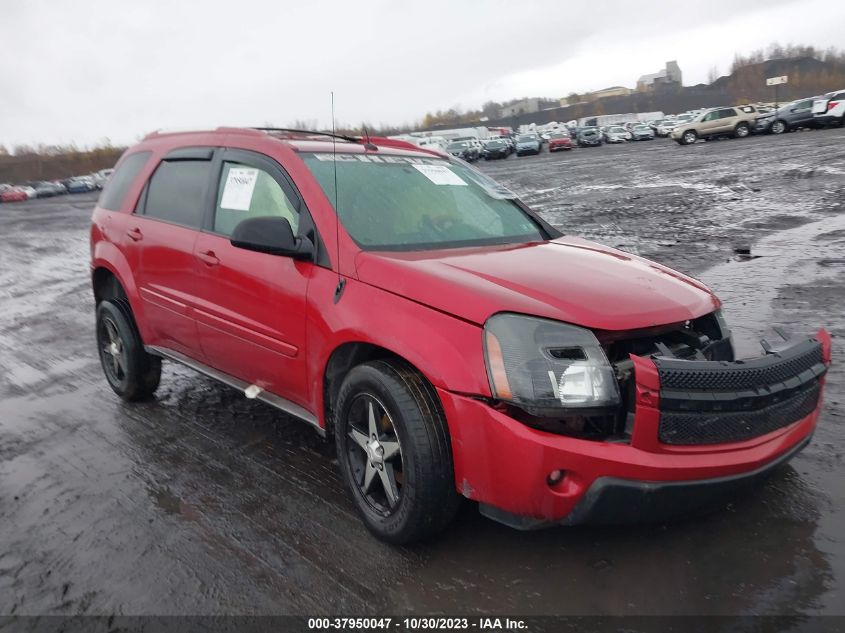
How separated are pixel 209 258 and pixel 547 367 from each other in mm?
2191

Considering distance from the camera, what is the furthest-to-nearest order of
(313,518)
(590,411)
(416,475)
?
(313,518), (416,475), (590,411)

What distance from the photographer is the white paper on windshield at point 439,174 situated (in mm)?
3958

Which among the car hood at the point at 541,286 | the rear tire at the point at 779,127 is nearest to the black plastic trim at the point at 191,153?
the car hood at the point at 541,286

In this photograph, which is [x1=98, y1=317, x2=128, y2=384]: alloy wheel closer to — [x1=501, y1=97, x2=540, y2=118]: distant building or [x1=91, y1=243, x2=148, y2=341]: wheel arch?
[x1=91, y1=243, x2=148, y2=341]: wheel arch

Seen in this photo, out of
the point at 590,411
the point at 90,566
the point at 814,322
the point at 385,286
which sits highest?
the point at 385,286

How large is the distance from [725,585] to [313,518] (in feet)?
5.85

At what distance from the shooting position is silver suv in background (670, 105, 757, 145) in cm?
3469

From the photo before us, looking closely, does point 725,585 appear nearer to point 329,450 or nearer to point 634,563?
point 634,563

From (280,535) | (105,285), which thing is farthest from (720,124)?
(280,535)

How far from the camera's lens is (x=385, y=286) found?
2.88 meters

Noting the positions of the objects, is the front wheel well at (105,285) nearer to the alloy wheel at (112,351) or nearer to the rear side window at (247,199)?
the alloy wheel at (112,351)

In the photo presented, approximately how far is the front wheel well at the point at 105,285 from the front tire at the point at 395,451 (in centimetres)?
275

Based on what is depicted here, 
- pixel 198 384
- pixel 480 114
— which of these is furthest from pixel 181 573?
pixel 480 114

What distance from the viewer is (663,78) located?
13750 centimetres
